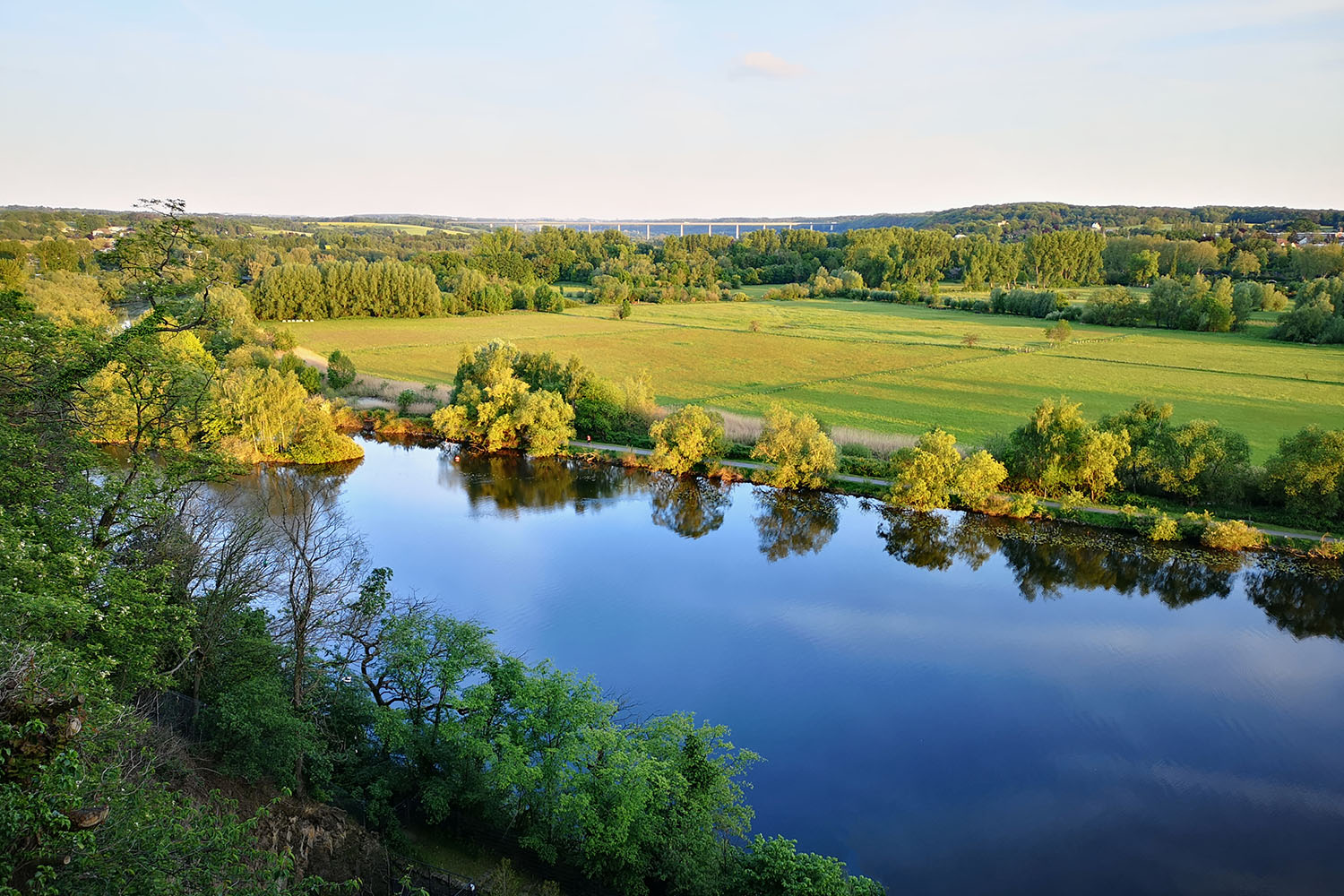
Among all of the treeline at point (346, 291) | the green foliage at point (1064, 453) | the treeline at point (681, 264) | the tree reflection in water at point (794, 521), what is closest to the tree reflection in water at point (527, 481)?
the tree reflection in water at point (794, 521)

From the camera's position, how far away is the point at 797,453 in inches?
1629

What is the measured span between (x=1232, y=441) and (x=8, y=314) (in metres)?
44.1

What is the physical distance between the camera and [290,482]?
40250mm

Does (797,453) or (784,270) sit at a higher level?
(784,270)

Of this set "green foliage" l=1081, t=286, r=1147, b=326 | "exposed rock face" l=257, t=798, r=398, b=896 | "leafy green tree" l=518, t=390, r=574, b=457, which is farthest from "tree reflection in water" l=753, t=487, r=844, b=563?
"green foliage" l=1081, t=286, r=1147, b=326

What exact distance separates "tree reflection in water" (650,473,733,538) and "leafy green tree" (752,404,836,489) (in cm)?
296

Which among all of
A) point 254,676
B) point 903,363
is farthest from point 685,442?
point 903,363

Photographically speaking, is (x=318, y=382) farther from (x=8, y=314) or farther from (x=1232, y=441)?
(x=1232, y=441)

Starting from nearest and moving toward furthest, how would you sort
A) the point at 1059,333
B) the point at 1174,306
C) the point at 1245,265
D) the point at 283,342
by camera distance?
the point at 283,342 < the point at 1059,333 < the point at 1174,306 < the point at 1245,265

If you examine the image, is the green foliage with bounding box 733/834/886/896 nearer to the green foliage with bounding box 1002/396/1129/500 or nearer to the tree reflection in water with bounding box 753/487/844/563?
the tree reflection in water with bounding box 753/487/844/563

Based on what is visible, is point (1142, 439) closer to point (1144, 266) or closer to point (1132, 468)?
point (1132, 468)

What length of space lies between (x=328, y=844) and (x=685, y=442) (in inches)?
1228

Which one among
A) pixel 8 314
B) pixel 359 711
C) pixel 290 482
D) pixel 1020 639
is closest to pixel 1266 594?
pixel 1020 639

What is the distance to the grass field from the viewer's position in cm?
5381
